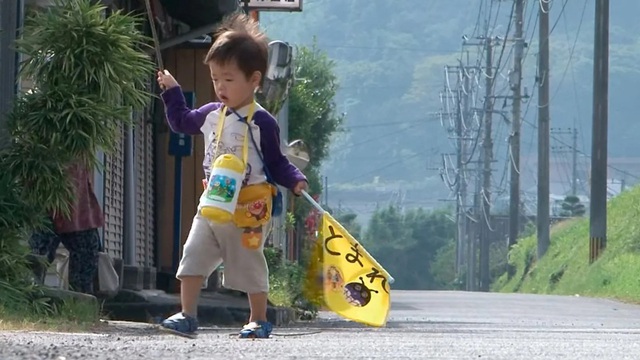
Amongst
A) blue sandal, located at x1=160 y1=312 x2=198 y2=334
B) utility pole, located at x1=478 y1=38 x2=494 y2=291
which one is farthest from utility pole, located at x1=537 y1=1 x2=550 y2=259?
blue sandal, located at x1=160 y1=312 x2=198 y2=334

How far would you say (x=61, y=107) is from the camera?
356 inches

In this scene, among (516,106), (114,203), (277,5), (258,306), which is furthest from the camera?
(516,106)

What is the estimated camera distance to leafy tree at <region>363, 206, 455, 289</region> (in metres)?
108

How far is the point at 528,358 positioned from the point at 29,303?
3254 millimetres

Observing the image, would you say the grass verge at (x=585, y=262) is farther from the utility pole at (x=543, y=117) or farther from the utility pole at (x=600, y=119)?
the utility pole at (x=543, y=117)

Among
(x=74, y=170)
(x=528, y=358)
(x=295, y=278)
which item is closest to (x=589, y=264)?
(x=295, y=278)

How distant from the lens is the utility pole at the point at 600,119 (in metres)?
33.2

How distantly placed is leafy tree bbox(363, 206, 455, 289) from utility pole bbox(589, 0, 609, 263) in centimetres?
7033

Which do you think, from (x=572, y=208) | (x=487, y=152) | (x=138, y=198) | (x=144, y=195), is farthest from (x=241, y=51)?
(x=572, y=208)

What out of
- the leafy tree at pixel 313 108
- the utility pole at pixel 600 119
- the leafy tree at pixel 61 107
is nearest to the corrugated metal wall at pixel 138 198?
the leafy tree at pixel 61 107

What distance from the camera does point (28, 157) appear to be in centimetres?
909

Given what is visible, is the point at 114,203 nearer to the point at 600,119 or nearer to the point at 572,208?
the point at 600,119

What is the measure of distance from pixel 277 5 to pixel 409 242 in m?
92.0

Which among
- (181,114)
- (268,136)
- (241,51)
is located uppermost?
(241,51)
